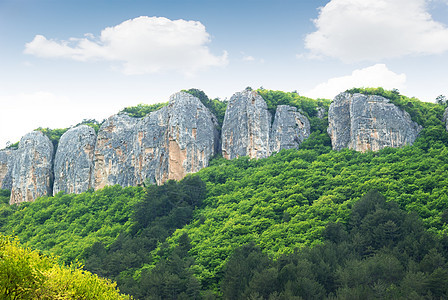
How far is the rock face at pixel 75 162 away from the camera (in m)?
55.2

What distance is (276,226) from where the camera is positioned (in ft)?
112

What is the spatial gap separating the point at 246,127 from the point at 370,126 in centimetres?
1369

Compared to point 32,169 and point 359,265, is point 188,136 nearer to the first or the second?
point 32,169

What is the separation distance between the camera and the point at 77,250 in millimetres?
38500

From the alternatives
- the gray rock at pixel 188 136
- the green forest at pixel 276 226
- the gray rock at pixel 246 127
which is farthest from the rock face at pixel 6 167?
the gray rock at pixel 246 127

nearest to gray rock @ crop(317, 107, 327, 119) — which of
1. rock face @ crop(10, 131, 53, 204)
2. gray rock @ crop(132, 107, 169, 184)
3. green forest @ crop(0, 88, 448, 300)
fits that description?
green forest @ crop(0, 88, 448, 300)

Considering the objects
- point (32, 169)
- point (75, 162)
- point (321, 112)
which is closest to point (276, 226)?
point (321, 112)

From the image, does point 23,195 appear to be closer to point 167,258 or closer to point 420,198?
point 167,258

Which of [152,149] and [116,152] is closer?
[152,149]

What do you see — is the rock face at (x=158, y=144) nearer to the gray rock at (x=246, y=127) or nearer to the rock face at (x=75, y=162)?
the rock face at (x=75, y=162)

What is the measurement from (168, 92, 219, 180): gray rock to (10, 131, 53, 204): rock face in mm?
19133

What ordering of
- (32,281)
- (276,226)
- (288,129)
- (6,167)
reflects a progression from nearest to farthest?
1. (32,281)
2. (276,226)
3. (288,129)
4. (6,167)

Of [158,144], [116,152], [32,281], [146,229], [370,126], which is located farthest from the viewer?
[116,152]

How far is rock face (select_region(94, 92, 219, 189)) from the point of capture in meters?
50.2
